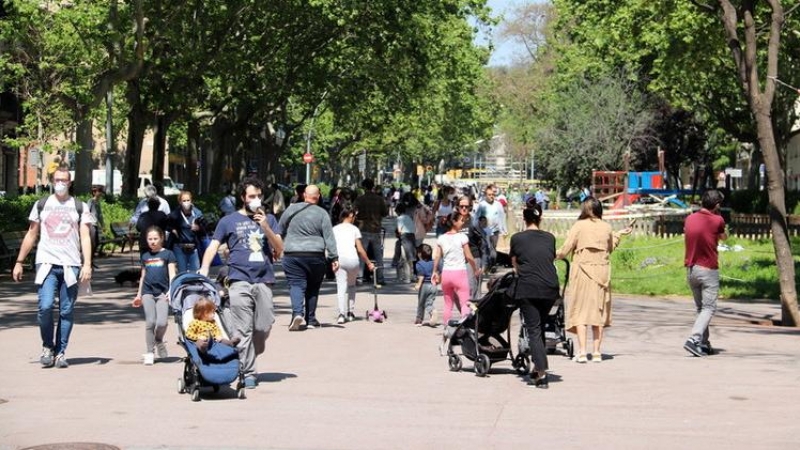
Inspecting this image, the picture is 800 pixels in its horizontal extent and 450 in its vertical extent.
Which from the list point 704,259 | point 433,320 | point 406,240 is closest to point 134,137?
point 406,240

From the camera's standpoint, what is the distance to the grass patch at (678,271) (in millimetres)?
25906

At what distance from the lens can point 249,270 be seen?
12820 mm

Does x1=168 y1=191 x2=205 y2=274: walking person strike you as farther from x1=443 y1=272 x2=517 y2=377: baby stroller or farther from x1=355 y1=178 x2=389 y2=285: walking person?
x1=443 y1=272 x2=517 y2=377: baby stroller

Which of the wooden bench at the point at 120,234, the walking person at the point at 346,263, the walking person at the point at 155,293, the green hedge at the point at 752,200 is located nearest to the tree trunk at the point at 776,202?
the walking person at the point at 346,263

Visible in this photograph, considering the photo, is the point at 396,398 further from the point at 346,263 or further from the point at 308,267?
the point at 346,263

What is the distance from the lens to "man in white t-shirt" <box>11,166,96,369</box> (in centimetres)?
1366

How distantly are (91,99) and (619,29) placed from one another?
20265mm

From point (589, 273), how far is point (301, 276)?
4.40 meters

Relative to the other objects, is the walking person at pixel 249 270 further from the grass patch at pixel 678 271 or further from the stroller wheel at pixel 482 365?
the grass patch at pixel 678 271

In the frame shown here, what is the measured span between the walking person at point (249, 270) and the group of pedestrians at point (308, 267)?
11 mm

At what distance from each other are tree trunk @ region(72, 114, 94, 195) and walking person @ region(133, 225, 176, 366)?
907 inches

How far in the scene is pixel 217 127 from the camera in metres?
53.8

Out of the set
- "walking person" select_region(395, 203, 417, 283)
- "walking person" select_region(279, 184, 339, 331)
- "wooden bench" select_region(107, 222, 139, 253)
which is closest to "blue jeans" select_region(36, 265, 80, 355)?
"walking person" select_region(279, 184, 339, 331)

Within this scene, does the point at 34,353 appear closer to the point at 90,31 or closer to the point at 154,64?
the point at 90,31
